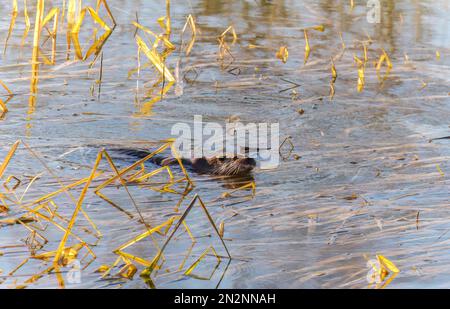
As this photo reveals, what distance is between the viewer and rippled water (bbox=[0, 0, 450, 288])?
3.79 metres

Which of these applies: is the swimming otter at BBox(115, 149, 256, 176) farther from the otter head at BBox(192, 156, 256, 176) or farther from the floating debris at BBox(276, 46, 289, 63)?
the floating debris at BBox(276, 46, 289, 63)

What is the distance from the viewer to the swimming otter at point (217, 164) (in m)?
5.07

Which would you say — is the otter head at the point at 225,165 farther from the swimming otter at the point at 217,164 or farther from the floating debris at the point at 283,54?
the floating debris at the point at 283,54

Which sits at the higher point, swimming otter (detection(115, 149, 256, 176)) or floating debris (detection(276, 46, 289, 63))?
floating debris (detection(276, 46, 289, 63))

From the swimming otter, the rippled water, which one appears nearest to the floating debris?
the rippled water

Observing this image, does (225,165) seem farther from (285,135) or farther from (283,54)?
(283,54)

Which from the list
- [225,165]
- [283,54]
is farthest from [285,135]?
[283,54]

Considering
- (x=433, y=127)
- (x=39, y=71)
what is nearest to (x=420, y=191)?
(x=433, y=127)

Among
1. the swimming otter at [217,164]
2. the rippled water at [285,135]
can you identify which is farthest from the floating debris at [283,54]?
the swimming otter at [217,164]

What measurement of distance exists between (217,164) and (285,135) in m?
0.82

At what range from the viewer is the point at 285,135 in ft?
19.0

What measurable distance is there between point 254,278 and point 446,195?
1569 millimetres

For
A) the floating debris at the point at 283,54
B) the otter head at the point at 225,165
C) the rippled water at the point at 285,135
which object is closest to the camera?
the rippled water at the point at 285,135

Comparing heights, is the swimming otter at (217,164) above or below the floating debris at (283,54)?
below
